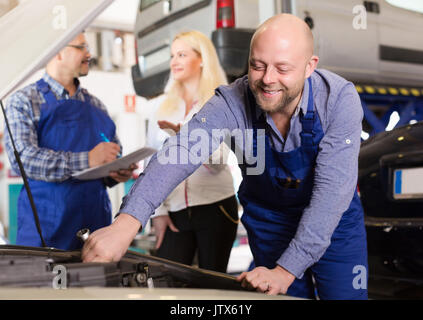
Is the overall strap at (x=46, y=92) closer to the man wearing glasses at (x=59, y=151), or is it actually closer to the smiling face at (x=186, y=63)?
the man wearing glasses at (x=59, y=151)

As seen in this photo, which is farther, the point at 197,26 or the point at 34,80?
the point at 197,26

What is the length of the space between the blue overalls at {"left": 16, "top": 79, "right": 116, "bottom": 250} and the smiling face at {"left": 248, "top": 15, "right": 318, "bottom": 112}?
84cm

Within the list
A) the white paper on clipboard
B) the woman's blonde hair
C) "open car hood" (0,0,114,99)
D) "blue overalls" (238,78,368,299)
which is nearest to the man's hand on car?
"open car hood" (0,0,114,99)

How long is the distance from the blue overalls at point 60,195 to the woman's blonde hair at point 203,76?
13.3 inches

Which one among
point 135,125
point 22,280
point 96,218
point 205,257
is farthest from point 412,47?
point 135,125

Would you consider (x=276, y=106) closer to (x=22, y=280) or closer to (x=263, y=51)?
(x=263, y=51)

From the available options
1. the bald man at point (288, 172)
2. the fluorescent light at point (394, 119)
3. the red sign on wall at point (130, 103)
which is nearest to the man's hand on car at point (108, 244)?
the bald man at point (288, 172)

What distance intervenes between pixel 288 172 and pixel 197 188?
0.60 metres

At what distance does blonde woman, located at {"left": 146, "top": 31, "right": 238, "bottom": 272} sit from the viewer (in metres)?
1.74

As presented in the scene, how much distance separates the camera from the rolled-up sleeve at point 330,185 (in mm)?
1021

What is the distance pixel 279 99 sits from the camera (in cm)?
107

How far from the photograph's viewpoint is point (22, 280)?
0.81 m
